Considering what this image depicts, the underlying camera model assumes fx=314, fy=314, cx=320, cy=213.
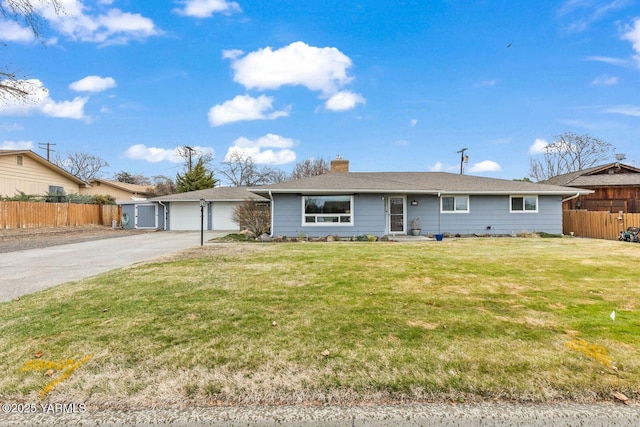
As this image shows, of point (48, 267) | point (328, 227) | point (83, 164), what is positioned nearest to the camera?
point (48, 267)

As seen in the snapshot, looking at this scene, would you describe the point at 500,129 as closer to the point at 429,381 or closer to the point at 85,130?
the point at 429,381

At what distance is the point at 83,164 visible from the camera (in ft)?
145

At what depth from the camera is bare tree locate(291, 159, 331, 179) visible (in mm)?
37094

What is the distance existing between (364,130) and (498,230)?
39.1 feet

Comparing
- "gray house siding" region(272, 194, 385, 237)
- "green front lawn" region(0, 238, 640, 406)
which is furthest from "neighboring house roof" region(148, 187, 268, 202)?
"green front lawn" region(0, 238, 640, 406)

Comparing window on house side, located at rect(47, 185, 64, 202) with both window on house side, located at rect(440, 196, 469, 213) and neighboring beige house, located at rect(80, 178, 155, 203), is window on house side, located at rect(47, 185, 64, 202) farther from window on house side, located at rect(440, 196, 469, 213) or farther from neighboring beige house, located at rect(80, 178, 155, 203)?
window on house side, located at rect(440, 196, 469, 213)

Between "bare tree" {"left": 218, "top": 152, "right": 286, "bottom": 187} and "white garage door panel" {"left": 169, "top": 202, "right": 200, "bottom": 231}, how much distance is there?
68.2 feet

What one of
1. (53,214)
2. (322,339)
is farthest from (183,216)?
(322,339)

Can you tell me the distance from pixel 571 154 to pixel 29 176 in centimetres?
5199

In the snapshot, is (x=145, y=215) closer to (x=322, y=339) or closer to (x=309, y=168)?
(x=309, y=168)

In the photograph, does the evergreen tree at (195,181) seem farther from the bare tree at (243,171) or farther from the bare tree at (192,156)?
the bare tree at (243,171)

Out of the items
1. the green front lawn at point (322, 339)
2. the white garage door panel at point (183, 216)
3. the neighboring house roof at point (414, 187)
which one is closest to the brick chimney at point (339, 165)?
the neighboring house roof at point (414, 187)

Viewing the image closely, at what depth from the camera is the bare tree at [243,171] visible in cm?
4241

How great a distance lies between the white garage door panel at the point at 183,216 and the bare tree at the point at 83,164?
102 feet
